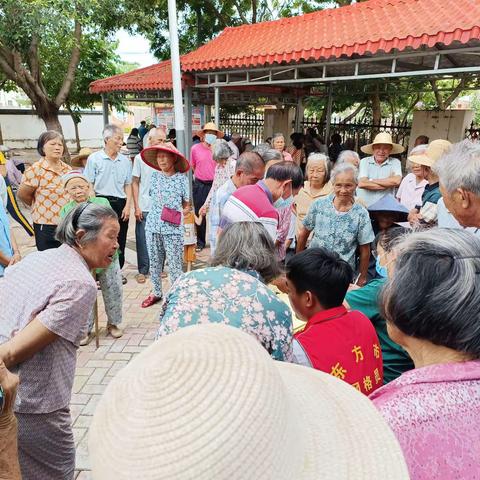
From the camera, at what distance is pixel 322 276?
1.78m

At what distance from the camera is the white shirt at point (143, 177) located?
15.4 feet

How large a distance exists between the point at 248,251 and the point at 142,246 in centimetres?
344

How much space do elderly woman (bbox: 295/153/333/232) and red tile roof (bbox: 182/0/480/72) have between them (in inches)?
79.4

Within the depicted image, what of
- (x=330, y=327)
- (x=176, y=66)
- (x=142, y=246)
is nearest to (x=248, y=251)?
(x=330, y=327)

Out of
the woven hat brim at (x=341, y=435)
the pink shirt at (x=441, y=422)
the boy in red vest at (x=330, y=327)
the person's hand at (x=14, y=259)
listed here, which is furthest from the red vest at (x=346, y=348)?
the person's hand at (x=14, y=259)

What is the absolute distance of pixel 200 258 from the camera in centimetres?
568

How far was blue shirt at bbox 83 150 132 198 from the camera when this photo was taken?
4.46m

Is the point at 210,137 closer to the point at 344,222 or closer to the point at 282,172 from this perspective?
the point at 282,172

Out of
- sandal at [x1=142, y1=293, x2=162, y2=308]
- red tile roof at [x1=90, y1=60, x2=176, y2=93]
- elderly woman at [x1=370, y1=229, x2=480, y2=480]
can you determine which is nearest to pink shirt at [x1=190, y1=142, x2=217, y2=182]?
sandal at [x1=142, y1=293, x2=162, y2=308]

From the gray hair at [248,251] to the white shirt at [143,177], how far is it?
303cm

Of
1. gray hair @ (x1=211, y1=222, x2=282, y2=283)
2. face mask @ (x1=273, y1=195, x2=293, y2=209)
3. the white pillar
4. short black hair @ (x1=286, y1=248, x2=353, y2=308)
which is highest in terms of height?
the white pillar

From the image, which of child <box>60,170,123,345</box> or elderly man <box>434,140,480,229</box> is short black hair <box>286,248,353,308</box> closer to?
elderly man <box>434,140,480,229</box>

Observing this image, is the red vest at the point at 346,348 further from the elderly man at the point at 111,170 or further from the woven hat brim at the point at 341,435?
the elderly man at the point at 111,170

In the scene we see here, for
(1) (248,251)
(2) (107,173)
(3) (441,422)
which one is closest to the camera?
(3) (441,422)
